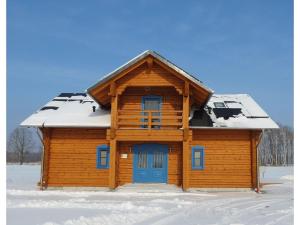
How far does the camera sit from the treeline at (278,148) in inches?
2883

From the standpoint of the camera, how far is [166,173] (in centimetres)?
1784

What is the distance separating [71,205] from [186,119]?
7735 millimetres

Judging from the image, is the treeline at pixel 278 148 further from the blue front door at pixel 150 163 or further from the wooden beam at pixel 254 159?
the blue front door at pixel 150 163

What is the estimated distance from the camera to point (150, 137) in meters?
16.9

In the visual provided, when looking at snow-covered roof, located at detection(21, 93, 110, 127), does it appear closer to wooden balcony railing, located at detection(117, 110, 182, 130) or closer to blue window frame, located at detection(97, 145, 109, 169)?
wooden balcony railing, located at detection(117, 110, 182, 130)

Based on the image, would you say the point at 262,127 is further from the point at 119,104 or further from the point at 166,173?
the point at 119,104

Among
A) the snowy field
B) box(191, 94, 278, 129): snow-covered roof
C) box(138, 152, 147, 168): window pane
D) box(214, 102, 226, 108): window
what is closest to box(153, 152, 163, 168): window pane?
box(138, 152, 147, 168): window pane

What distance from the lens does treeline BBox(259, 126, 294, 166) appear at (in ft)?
240

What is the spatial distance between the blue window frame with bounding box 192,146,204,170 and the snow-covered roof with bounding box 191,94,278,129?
4.31 ft

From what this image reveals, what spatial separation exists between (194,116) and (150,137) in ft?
10.3

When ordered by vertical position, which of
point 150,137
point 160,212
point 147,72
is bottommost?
point 160,212

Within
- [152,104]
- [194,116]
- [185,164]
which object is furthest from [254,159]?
[152,104]

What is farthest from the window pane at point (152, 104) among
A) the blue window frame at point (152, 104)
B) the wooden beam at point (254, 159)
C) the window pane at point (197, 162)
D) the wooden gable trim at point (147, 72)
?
the wooden beam at point (254, 159)

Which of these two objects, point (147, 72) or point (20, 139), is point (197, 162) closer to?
point (147, 72)
